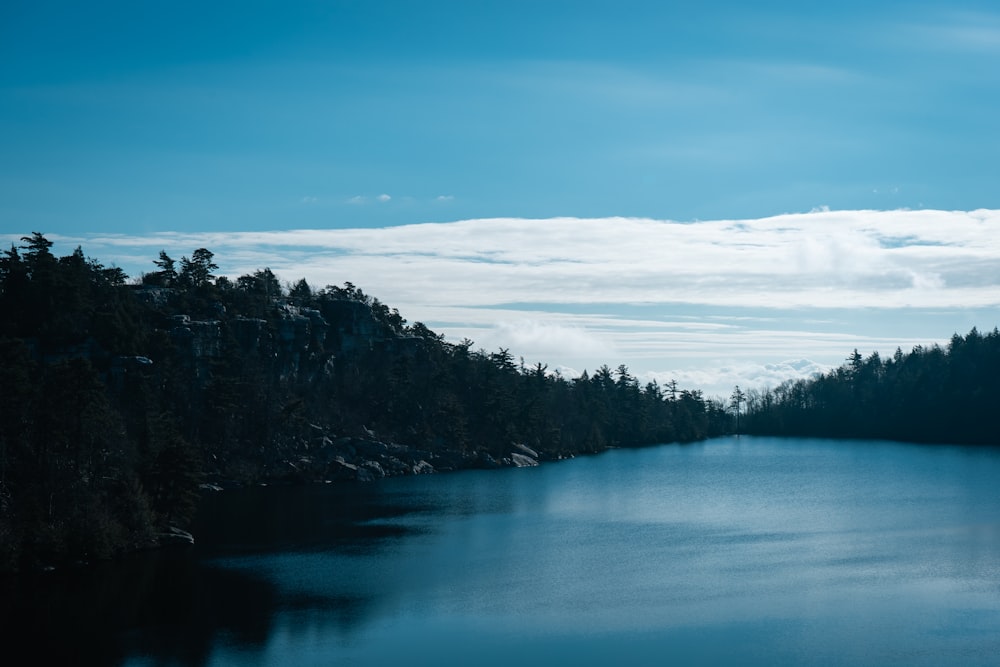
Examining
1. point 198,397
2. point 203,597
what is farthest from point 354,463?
point 203,597

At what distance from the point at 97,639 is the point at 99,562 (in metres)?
16.4

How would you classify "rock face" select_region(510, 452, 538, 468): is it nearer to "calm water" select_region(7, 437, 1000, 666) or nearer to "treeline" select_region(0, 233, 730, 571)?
"treeline" select_region(0, 233, 730, 571)

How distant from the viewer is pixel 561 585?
50625 millimetres

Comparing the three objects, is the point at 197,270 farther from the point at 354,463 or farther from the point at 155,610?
the point at 155,610

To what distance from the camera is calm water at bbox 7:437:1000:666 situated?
128 feet

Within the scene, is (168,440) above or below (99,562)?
above

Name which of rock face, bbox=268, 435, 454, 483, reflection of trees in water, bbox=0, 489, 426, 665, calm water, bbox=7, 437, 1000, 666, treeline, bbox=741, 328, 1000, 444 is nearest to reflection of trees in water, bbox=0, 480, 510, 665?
reflection of trees in water, bbox=0, 489, 426, 665

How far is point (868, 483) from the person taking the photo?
99.0 metres

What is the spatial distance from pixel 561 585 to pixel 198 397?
73.2 meters

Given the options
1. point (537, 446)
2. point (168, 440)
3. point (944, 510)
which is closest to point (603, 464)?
point (537, 446)

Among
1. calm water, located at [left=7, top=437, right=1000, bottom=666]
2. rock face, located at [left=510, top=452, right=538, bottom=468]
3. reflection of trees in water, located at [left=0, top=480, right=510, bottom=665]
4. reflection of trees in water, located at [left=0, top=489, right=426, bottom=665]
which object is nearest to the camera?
calm water, located at [left=7, top=437, right=1000, bottom=666]

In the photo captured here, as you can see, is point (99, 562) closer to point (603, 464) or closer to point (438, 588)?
point (438, 588)

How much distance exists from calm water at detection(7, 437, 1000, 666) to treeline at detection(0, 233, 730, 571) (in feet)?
16.8

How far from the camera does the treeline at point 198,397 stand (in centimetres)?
5681
